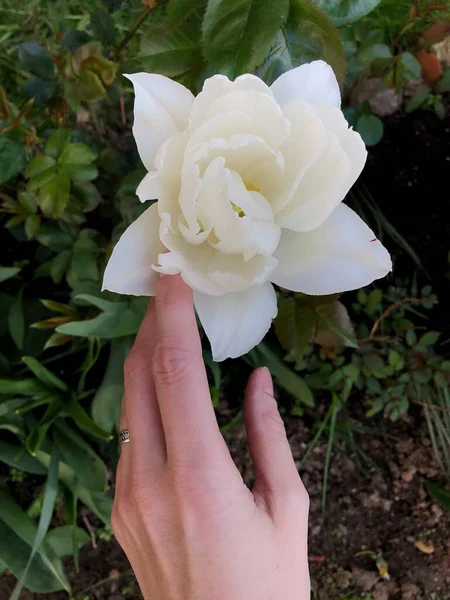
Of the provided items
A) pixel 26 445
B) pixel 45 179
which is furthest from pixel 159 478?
pixel 45 179

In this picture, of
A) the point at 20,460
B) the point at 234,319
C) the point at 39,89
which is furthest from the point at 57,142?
the point at 20,460

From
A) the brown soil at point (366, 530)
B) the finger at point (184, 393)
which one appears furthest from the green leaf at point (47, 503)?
the finger at point (184, 393)

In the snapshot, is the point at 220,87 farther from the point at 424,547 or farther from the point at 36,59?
the point at 424,547

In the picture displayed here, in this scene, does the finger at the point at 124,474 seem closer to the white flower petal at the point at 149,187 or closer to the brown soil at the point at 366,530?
the white flower petal at the point at 149,187

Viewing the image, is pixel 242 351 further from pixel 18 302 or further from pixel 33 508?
pixel 33 508

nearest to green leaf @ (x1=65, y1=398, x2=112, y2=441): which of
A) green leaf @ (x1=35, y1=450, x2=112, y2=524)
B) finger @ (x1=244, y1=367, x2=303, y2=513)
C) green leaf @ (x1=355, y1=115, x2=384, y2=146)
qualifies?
green leaf @ (x1=35, y1=450, x2=112, y2=524)
